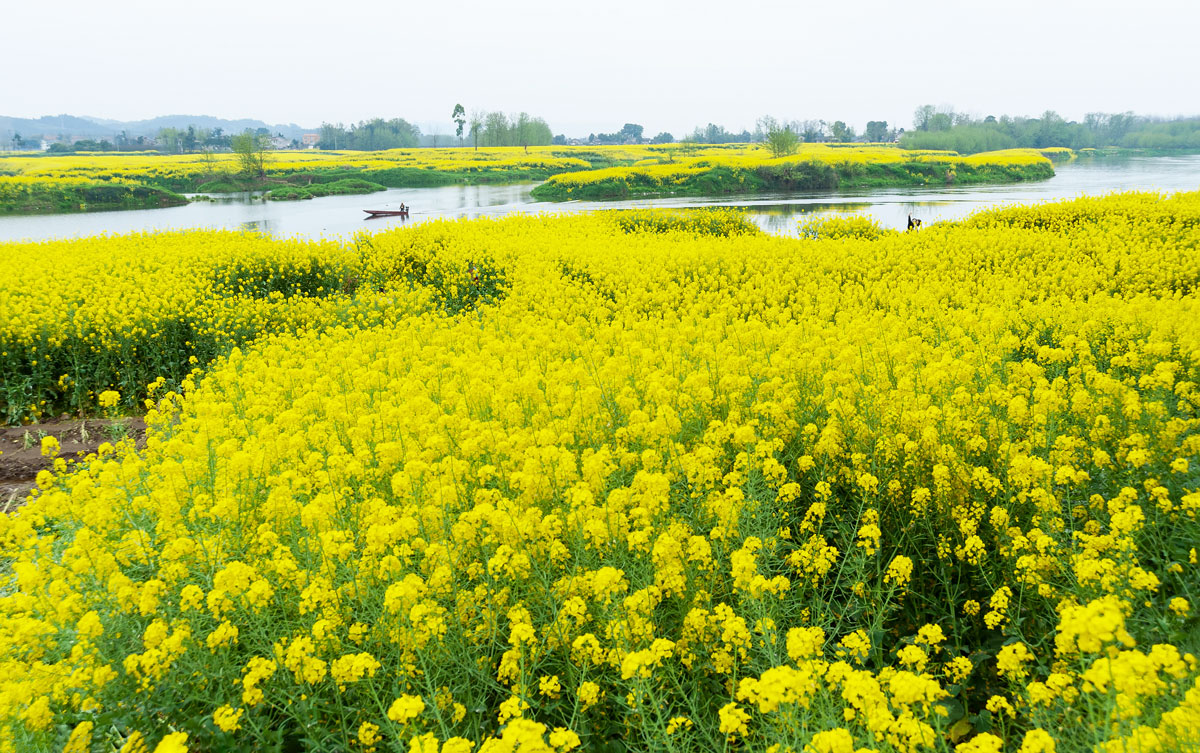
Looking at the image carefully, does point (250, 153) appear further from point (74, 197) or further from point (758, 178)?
point (758, 178)

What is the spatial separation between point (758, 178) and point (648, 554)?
52556 mm

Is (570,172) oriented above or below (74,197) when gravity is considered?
above

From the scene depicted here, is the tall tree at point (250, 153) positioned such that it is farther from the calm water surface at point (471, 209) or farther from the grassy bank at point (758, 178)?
the grassy bank at point (758, 178)

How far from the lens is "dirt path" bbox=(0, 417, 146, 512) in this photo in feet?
22.3

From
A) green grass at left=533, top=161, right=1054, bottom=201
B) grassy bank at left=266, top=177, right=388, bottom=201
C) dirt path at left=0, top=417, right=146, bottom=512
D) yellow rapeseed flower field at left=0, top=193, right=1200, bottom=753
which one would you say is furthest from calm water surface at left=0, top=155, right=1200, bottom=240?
yellow rapeseed flower field at left=0, top=193, right=1200, bottom=753

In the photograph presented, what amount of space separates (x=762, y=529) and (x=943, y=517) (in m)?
1.19

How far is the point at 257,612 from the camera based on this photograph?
10.1 feet

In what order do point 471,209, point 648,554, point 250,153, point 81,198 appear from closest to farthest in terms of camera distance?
point 648,554
point 471,209
point 81,198
point 250,153

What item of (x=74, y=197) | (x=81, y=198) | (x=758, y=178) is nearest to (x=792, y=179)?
(x=758, y=178)

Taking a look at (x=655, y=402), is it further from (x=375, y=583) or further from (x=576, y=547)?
(x=375, y=583)

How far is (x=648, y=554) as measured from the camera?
3.54 m

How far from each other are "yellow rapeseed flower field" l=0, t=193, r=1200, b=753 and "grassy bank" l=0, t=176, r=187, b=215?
50507 mm

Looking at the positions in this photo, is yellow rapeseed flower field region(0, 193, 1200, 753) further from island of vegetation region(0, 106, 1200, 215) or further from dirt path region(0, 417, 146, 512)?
island of vegetation region(0, 106, 1200, 215)

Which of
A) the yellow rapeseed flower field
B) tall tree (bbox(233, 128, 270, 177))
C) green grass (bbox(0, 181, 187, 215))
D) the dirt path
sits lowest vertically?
the dirt path
